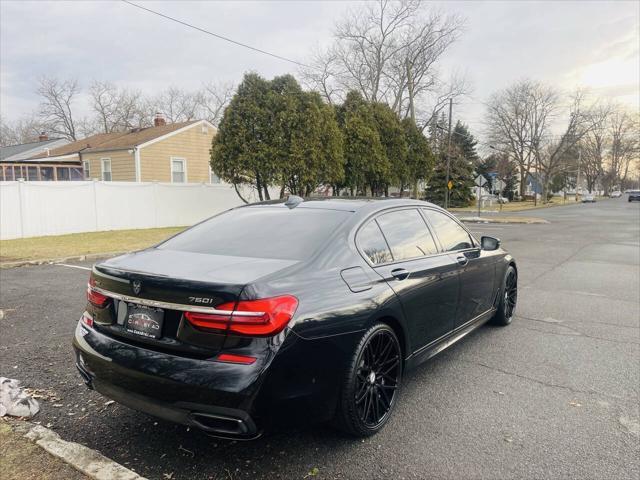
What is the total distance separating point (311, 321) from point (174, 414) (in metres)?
0.87

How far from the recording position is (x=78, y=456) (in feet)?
8.49

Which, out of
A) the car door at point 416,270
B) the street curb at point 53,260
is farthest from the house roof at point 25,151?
the car door at point 416,270

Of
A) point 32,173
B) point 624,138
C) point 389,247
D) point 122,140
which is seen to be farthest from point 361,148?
point 624,138

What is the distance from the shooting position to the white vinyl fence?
14.6m

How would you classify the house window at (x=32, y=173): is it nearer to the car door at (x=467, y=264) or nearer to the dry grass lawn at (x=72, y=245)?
the dry grass lawn at (x=72, y=245)

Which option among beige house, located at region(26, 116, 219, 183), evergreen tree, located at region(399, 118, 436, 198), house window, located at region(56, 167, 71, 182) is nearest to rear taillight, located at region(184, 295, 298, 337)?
evergreen tree, located at region(399, 118, 436, 198)

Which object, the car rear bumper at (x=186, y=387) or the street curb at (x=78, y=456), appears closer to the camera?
the car rear bumper at (x=186, y=387)

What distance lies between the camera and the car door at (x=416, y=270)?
10.8ft

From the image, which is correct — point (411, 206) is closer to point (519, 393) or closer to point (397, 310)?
point (397, 310)

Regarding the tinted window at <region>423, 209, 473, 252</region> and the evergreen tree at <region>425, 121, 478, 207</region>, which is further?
the evergreen tree at <region>425, 121, 478, 207</region>

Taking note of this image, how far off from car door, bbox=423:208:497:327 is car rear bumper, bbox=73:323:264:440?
2413 millimetres

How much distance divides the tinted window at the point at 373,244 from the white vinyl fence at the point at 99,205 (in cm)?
1468

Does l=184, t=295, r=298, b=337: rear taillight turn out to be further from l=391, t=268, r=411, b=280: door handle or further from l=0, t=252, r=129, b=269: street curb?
l=0, t=252, r=129, b=269: street curb

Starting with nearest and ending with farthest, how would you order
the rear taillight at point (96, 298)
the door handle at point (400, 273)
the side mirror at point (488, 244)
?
the rear taillight at point (96, 298)
the door handle at point (400, 273)
the side mirror at point (488, 244)
